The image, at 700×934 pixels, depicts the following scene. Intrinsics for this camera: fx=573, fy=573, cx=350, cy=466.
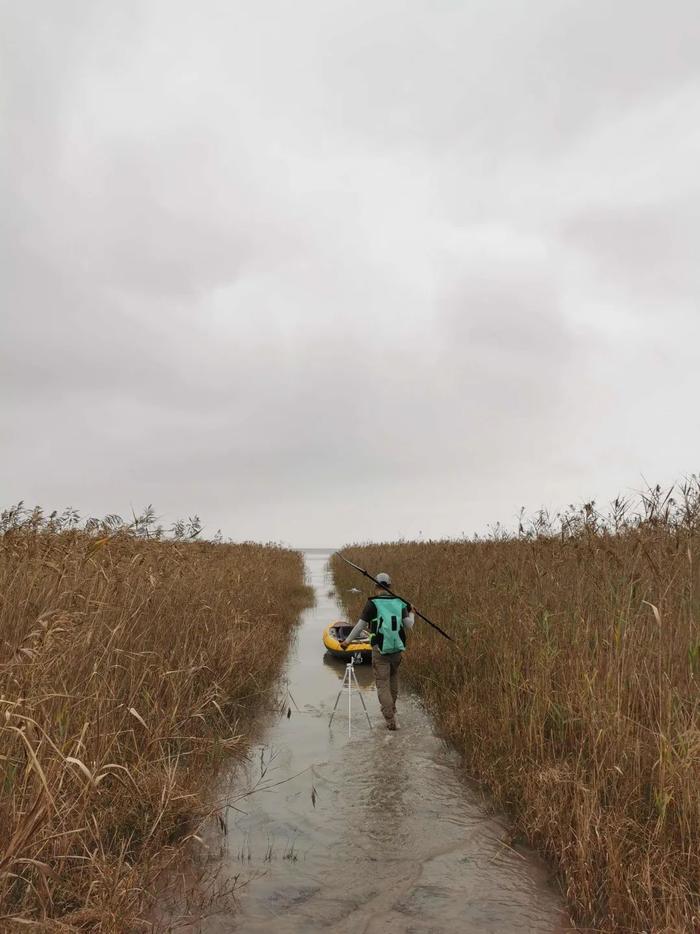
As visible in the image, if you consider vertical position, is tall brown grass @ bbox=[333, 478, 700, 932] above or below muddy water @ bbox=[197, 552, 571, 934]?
above

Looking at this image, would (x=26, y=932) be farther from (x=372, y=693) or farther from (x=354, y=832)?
(x=372, y=693)

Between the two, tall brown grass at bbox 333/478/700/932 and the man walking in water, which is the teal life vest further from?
tall brown grass at bbox 333/478/700/932

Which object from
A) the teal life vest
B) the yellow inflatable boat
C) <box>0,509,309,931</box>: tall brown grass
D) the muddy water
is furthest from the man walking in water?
the yellow inflatable boat

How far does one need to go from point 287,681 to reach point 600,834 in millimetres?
7079

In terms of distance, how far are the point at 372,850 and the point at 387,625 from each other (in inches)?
137

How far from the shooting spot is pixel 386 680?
306 inches

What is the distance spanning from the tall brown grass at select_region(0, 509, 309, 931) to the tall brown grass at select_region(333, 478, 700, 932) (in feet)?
8.80

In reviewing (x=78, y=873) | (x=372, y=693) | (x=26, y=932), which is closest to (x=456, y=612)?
(x=372, y=693)

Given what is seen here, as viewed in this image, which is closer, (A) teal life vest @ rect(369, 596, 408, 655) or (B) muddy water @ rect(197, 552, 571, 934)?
(B) muddy water @ rect(197, 552, 571, 934)

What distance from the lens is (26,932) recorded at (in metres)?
2.74

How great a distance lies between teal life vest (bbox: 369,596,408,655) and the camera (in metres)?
7.80

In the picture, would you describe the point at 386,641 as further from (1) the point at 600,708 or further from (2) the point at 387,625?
(1) the point at 600,708

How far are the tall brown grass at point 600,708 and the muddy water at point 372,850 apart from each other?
326 mm

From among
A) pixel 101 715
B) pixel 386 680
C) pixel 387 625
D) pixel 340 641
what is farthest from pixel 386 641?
pixel 101 715
